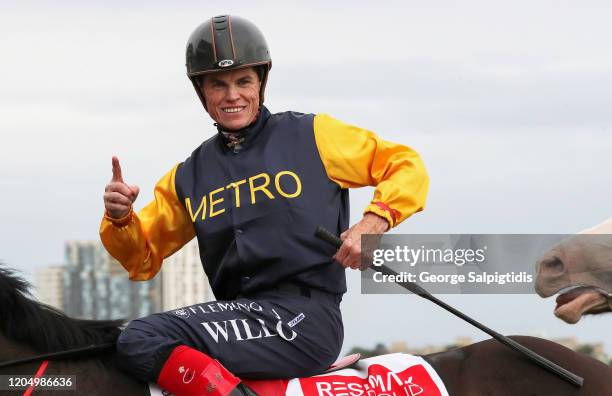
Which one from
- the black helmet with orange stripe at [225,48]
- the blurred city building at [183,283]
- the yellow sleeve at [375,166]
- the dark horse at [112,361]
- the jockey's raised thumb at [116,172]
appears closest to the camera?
the dark horse at [112,361]

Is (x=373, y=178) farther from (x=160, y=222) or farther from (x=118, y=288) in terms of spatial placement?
(x=118, y=288)

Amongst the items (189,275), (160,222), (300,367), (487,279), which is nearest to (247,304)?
(300,367)

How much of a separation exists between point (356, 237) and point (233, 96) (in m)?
1.07

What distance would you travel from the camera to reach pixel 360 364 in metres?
5.15

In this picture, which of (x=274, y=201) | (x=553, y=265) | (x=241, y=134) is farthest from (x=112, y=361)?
(x=553, y=265)

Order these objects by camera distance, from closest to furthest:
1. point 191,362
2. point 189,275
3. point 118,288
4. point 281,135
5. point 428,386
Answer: point 191,362, point 428,386, point 281,135, point 189,275, point 118,288

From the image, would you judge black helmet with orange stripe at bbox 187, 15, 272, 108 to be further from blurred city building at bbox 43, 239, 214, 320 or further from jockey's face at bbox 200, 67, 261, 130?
blurred city building at bbox 43, 239, 214, 320

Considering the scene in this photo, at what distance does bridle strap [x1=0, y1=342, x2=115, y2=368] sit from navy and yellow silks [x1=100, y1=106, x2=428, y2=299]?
679mm

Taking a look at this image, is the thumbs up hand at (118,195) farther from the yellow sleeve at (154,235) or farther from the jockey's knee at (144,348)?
the jockey's knee at (144,348)

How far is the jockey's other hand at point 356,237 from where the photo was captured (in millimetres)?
4789

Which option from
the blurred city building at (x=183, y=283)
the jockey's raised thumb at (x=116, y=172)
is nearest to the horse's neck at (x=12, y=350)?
the jockey's raised thumb at (x=116, y=172)

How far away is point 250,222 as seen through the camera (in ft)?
16.8

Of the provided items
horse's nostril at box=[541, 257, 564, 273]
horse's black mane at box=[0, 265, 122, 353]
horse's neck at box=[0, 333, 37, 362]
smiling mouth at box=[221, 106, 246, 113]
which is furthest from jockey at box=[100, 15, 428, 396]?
horse's nostril at box=[541, 257, 564, 273]

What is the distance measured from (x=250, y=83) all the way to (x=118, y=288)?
3668 centimetres
